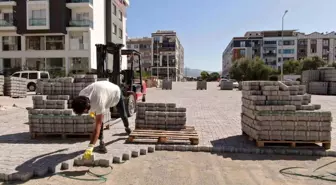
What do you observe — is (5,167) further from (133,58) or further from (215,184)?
(133,58)

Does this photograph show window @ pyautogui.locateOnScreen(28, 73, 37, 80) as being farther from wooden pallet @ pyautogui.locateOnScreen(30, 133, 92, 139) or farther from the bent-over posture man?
the bent-over posture man

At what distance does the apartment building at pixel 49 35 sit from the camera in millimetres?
35750

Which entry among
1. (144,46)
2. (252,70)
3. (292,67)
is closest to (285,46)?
(292,67)

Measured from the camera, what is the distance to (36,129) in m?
7.23

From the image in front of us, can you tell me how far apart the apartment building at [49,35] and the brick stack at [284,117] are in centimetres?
3110

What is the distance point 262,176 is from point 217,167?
0.83 metres

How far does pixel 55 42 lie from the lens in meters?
37.0

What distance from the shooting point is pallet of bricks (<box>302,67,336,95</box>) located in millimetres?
31723

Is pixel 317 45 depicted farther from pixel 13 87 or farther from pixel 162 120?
pixel 162 120

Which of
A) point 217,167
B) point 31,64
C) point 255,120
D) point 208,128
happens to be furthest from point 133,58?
point 31,64

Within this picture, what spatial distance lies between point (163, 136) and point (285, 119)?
2.81 m

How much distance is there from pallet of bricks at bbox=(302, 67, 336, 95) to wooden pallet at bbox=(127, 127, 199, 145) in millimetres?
29537

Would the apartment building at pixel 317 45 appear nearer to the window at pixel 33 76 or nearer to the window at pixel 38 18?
the window at pixel 38 18

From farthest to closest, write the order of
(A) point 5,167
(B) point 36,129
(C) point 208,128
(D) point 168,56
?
(D) point 168,56 → (C) point 208,128 → (B) point 36,129 → (A) point 5,167
